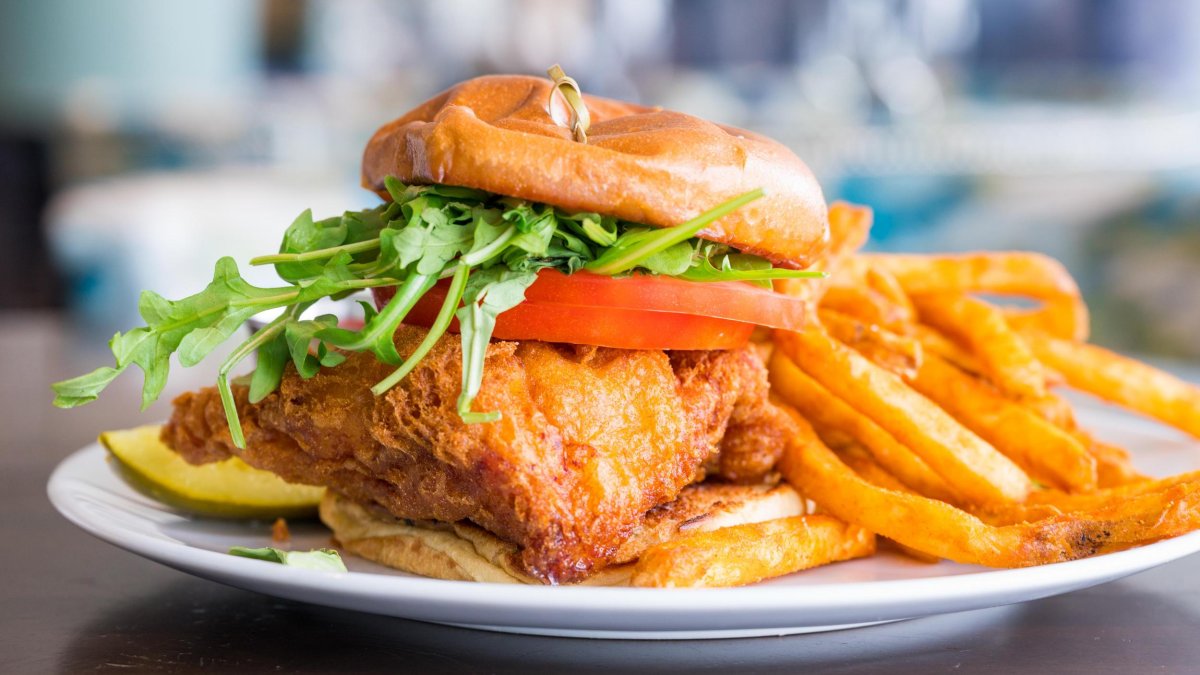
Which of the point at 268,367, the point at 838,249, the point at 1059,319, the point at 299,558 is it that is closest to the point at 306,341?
the point at 268,367

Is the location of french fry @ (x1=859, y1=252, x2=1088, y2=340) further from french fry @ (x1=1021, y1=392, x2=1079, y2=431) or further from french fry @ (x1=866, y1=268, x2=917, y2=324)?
french fry @ (x1=1021, y1=392, x2=1079, y2=431)

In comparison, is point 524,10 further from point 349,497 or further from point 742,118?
point 349,497

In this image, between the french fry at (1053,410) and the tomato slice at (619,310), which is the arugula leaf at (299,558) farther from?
the french fry at (1053,410)

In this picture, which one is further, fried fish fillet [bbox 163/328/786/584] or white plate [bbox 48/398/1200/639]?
fried fish fillet [bbox 163/328/786/584]

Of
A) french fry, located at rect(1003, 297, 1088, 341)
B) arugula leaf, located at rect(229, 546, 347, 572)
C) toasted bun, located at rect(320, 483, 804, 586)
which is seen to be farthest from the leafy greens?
french fry, located at rect(1003, 297, 1088, 341)

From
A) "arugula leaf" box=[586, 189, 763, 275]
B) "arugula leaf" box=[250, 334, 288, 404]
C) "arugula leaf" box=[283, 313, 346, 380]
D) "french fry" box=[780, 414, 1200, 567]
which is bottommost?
"french fry" box=[780, 414, 1200, 567]

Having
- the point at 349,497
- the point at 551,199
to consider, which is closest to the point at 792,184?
the point at 551,199

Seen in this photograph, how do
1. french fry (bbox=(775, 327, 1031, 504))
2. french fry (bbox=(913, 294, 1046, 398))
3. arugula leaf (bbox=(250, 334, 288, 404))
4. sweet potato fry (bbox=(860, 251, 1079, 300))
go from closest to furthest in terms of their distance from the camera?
arugula leaf (bbox=(250, 334, 288, 404)) < french fry (bbox=(775, 327, 1031, 504)) < french fry (bbox=(913, 294, 1046, 398)) < sweet potato fry (bbox=(860, 251, 1079, 300))
